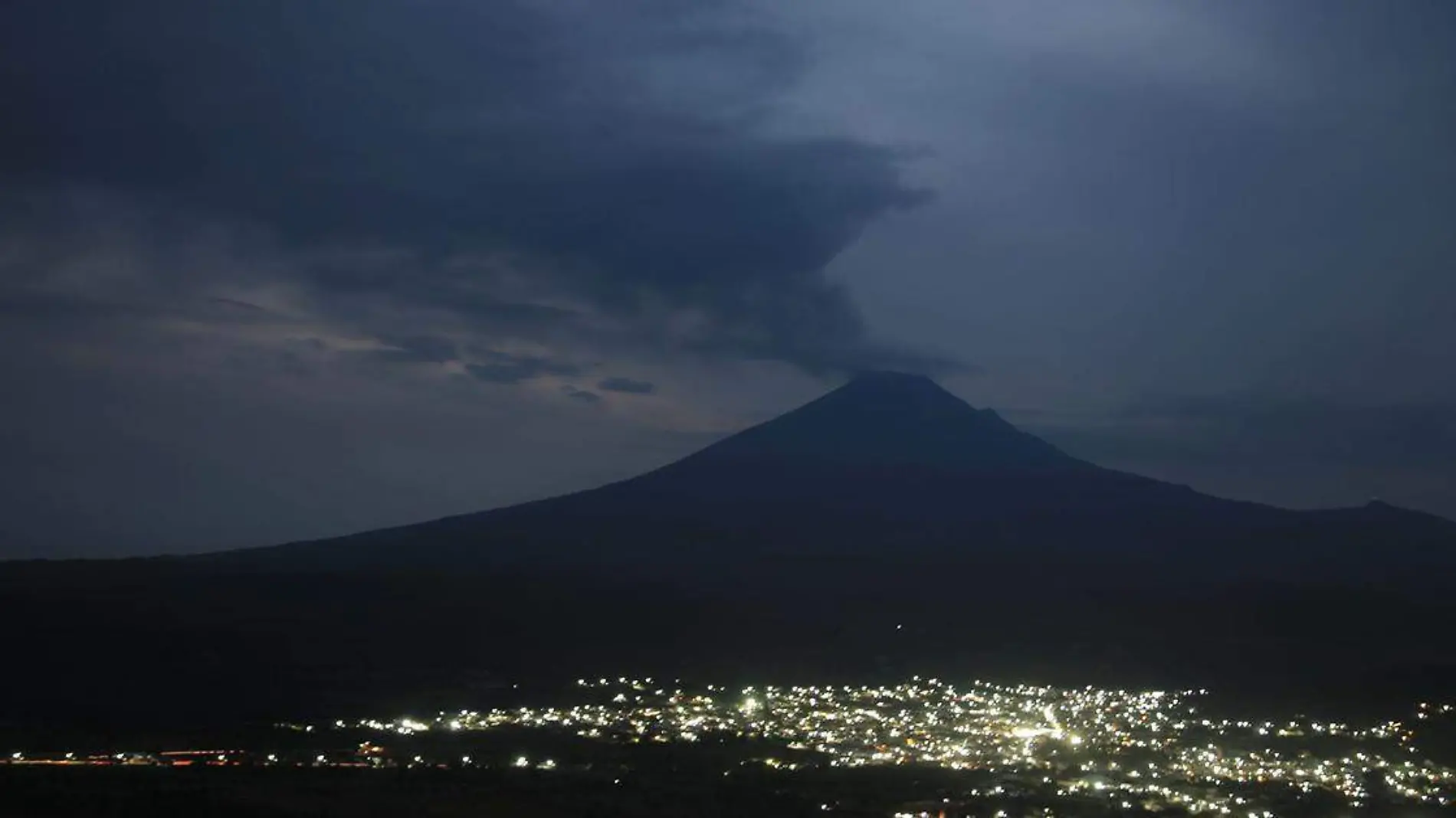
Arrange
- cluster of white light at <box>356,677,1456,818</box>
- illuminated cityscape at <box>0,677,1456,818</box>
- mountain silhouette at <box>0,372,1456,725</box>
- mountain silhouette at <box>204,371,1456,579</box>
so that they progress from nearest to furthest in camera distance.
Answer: illuminated cityscape at <box>0,677,1456,818</box>, cluster of white light at <box>356,677,1456,818</box>, mountain silhouette at <box>0,372,1456,725</box>, mountain silhouette at <box>204,371,1456,579</box>

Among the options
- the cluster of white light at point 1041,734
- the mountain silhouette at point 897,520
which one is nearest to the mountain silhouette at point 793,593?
the mountain silhouette at point 897,520

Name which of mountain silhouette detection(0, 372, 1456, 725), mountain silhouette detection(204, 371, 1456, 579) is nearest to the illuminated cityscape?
mountain silhouette detection(0, 372, 1456, 725)

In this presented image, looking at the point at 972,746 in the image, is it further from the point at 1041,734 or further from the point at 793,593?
the point at 793,593

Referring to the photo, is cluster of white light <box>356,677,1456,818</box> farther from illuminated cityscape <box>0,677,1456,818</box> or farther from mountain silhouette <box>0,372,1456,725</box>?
mountain silhouette <box>0,372,1456,725</box>

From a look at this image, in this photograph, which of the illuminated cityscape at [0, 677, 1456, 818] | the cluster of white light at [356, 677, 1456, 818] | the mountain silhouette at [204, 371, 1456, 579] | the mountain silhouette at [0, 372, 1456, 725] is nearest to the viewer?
the illuminated cityscape at [0, 677, 1456, 818]

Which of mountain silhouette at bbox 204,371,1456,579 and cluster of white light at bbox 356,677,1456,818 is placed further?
mountain silhouette at bbox 204,371,1456,579

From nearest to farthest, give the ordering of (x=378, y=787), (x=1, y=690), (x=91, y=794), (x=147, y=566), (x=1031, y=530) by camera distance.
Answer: (x=91, y=794) < (x=378, y=787) < (x=1, y=690) < (x=147, y=566) < (x=1031, y=530)

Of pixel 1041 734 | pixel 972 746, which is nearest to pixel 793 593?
pixel 1041 734

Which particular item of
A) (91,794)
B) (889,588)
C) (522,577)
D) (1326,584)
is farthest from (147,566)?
(1326,584)

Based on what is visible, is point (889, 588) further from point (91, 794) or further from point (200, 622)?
point (91, 794)
